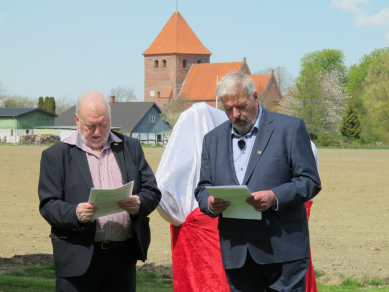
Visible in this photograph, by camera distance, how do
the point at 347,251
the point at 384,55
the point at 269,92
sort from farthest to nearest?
the point at 269,92
the point at 384,55
the point at 347,251

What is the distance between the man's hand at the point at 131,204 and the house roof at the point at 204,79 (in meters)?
82.7

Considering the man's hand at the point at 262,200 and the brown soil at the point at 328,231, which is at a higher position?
the man's hand at the point at 262,200

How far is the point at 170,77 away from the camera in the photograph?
294 ft

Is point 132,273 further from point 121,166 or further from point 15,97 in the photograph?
point 15,97

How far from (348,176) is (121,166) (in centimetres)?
1914

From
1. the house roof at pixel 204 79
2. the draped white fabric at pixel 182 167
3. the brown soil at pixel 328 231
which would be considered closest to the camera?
the draped white fabric at pixel 182 167

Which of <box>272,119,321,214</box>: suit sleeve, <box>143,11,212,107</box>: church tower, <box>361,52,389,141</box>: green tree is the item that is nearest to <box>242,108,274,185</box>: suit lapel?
<box>272,119,321,214</box>: suit sleeve

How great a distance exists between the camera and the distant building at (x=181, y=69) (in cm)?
8744

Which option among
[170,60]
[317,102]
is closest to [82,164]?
[317,102]

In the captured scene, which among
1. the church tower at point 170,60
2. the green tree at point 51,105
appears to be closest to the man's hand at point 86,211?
the church tower at point 170,60

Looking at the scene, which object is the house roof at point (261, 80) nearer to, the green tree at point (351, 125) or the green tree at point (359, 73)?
the green tree at point (359, 73)

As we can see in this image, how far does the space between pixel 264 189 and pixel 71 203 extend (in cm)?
127

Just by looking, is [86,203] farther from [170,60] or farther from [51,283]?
[170,60]

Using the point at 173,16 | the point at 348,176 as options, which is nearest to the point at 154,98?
the point at 173,16
